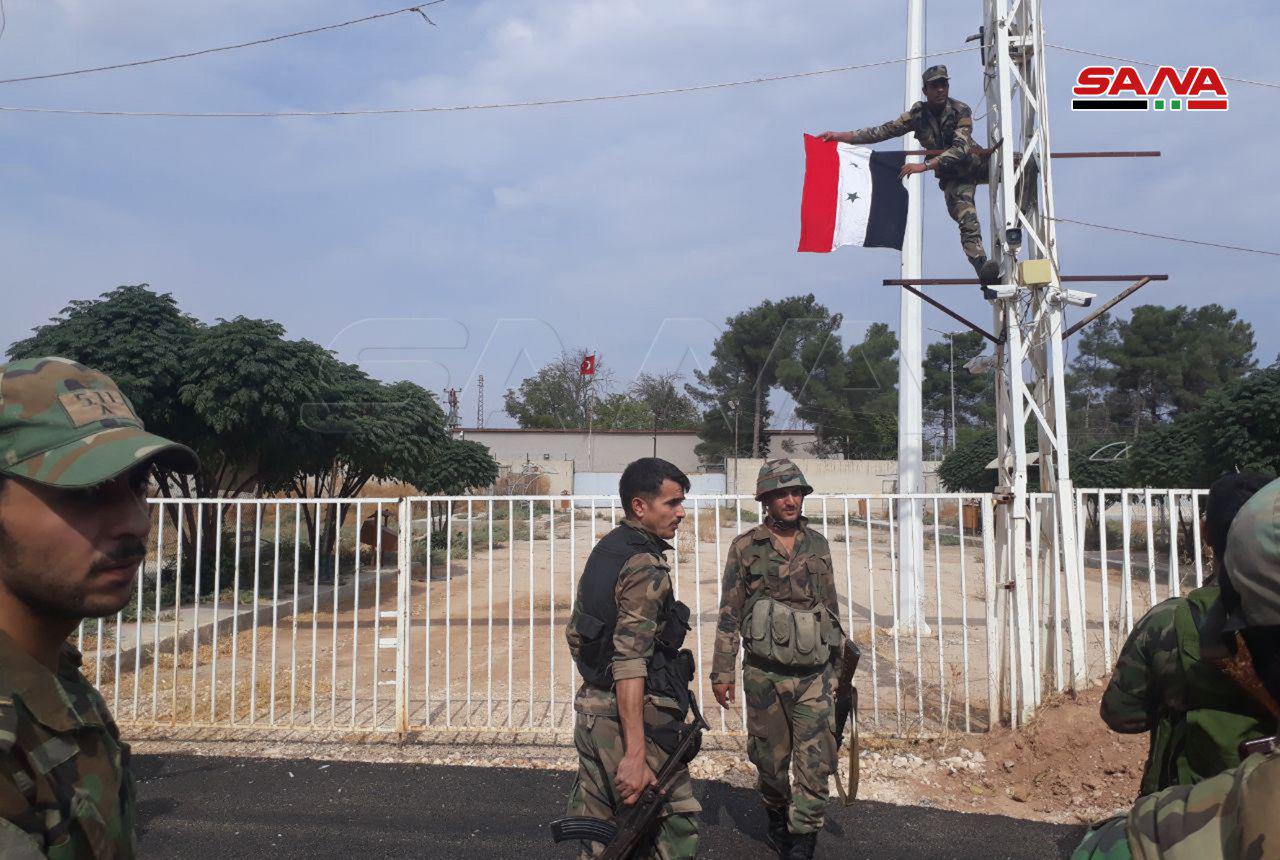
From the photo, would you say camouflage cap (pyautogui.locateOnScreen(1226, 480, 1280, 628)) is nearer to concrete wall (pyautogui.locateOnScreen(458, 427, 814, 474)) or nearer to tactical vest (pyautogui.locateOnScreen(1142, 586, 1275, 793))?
tactical vest (pyautogui.locateOnScreen(1142, 586, 1275, 793))

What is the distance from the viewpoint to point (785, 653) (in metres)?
3.77

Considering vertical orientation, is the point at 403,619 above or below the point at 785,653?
below

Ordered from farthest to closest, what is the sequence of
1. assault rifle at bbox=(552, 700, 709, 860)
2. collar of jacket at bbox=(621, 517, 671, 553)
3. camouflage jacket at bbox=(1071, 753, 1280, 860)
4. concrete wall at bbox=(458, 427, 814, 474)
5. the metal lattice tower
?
concrete wall at bbox=(458, 427, 814, 474) < the metal lattice tower < collar of jacket at bbox=(621, 517, 671, 553) < assault rifle at bbox=(552, 700, 709, 860) < camouflage jacket at bbox=(1071, 753, 1280, 860)

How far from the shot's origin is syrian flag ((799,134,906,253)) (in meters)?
7.07

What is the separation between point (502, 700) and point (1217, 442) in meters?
14.9

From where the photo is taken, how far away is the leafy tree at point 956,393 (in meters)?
35.4

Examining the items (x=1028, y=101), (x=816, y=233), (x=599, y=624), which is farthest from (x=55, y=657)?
(x=816, y=233)

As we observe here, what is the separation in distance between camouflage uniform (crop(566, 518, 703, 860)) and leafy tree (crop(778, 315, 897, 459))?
26.5 m

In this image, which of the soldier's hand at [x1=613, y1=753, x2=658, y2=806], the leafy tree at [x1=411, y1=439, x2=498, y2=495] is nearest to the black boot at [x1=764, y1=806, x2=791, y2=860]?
the soldier's hand at [x1=613, y1=753, x2=658, y2=806]

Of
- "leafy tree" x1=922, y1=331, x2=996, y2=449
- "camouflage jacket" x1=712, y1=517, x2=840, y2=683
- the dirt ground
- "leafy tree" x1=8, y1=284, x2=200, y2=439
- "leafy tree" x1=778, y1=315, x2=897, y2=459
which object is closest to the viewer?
"camouflage jacket" x1=712, y1=517, x2=840, y2=683

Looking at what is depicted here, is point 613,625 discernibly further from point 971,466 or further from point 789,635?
point 971,466

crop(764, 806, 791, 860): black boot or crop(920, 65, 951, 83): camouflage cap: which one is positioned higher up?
crop(920, 65, 951, 83): camouflage cap

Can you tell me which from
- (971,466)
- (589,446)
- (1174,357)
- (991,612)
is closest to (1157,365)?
(1174,357)

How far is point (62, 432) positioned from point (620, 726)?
199cm
